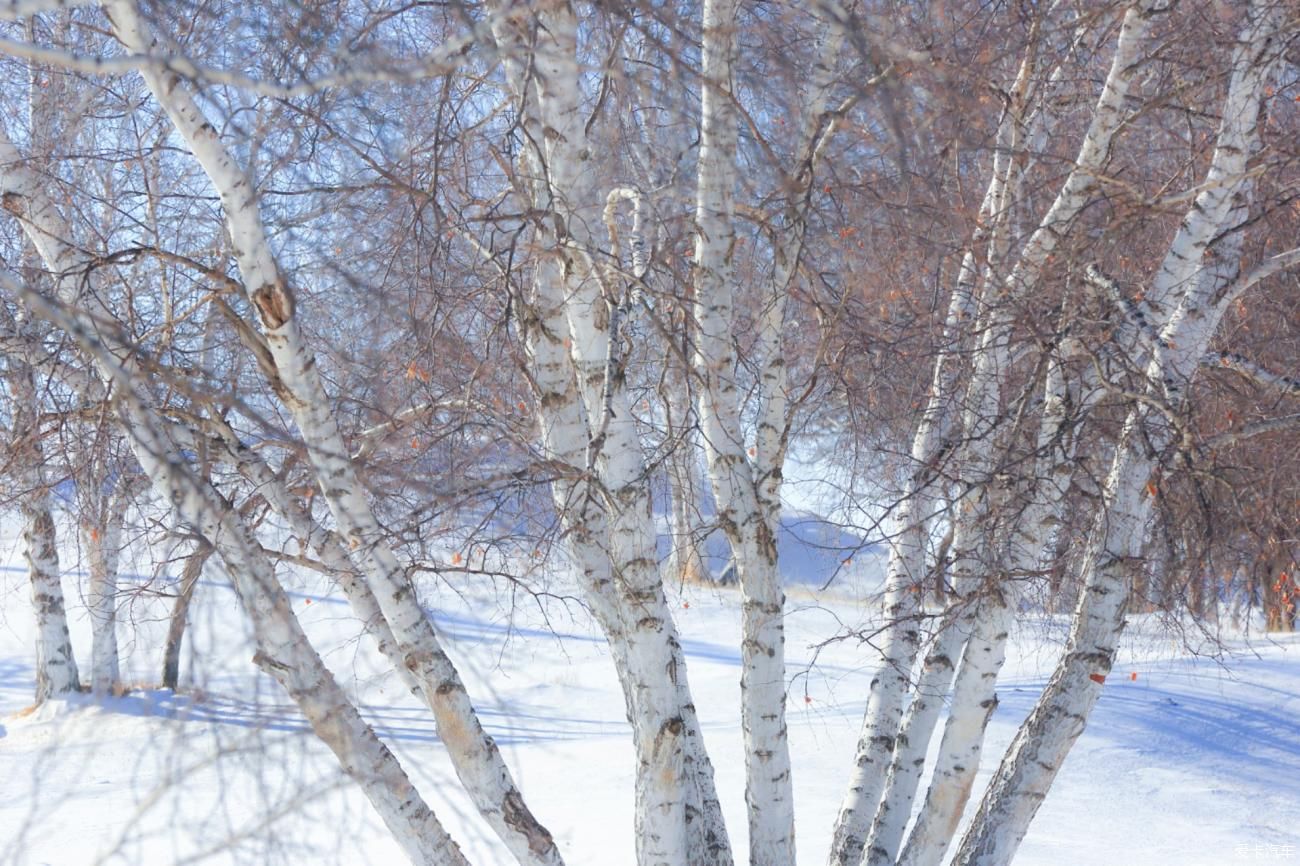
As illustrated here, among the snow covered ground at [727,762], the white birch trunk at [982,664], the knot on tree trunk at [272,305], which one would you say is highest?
the knot on tree trunk at [272,305]

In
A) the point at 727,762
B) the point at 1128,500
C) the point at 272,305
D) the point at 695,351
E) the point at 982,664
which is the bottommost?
the point at 727,762

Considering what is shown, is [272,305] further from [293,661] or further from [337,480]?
[293,661]

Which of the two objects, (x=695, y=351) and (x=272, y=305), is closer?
(x=272, y=305)

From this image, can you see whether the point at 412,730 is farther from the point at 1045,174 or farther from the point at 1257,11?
the point at 1257,11

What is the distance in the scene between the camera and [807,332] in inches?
317

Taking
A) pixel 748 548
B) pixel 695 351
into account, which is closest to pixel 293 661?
pixel 748 548

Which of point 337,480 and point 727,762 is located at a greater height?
point 337,480

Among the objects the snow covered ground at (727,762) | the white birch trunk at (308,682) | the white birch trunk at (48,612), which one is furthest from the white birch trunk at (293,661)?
the white birch trunk at (48,612)

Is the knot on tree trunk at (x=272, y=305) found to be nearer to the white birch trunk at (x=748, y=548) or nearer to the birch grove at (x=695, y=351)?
the birch grove at (x=695, y=351)

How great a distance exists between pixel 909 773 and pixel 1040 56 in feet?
9.81

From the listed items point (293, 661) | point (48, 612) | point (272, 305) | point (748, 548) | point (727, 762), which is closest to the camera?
point (272, 305)

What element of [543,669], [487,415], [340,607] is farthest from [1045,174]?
[340,607]

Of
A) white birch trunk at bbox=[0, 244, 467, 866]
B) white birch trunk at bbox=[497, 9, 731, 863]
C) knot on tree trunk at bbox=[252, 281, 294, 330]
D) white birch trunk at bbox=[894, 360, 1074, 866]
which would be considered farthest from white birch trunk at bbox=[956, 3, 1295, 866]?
knot on tree trunk at bbox=[252, 281, 294, 330]

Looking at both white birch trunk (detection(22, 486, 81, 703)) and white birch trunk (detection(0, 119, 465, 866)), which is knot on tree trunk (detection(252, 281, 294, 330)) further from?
white birch trunk (detection(22, 486, 81, 703))
